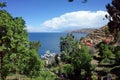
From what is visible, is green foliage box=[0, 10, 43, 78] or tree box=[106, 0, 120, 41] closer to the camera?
green foliage box=[0, 10, 43, 78]

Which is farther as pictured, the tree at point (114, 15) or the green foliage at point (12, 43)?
the tree at point (114, 15)

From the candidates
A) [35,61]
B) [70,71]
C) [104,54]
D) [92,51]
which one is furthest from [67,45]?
[35,61]

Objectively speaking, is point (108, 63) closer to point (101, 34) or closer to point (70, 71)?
point (70, 71)

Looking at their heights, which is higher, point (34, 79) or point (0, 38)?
point (0, 38)

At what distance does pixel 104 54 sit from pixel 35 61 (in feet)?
93.6

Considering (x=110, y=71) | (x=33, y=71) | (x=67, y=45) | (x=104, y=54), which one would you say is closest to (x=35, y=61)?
(x=33, y=71)

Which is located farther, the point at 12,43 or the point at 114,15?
the point at 114,15

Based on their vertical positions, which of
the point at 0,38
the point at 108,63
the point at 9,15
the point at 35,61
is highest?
the point at 9,15

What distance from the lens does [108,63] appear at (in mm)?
49312

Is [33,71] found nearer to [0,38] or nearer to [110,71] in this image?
[0,38]

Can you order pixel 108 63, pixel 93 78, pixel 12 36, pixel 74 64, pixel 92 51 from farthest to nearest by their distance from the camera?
pixel 92 51 → pixel 108 63 → pixel 74 64 → pixel 93 78 → pixel 12 36

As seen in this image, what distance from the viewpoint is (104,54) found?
53812 mm

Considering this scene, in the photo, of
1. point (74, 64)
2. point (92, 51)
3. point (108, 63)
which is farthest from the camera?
point (92, 51)

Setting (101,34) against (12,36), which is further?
(101,34)
